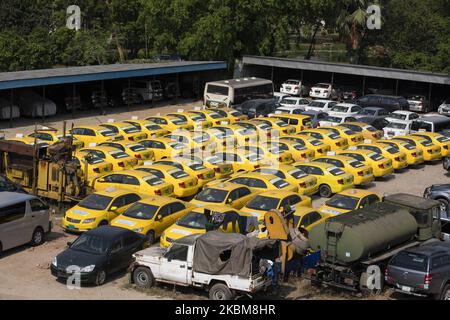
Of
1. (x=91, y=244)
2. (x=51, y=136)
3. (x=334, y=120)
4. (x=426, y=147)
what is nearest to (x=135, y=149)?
(x=51, y=136)

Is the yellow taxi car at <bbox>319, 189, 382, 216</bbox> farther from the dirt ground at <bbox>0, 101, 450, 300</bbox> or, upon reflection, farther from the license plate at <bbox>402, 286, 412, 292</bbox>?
the license plate at <bbox>402, 286, 412, 292</bbox>

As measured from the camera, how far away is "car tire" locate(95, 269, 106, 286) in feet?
63.2

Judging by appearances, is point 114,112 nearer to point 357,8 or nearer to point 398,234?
point 357,8

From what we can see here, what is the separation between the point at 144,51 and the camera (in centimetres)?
6494

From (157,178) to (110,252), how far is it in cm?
696

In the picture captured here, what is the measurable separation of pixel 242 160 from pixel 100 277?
1179 cm

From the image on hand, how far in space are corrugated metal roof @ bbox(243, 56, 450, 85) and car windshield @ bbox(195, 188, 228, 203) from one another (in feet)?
81.1

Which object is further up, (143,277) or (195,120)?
(195,120)

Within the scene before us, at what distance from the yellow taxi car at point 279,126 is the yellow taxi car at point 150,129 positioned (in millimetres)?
4938

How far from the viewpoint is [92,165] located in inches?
1101

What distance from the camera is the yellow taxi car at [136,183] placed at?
1016 inches

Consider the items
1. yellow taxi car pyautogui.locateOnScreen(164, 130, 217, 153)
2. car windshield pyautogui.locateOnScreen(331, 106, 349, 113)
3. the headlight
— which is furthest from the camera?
car windshield pyautogui.locateOnScreen(331, 106, 349, 113)

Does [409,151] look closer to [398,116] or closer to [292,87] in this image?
[398,116]

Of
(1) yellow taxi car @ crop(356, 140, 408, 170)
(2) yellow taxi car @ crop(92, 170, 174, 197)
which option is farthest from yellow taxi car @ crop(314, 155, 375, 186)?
(2) yellow taxi car @ crop(92, 170, 174, 197)
